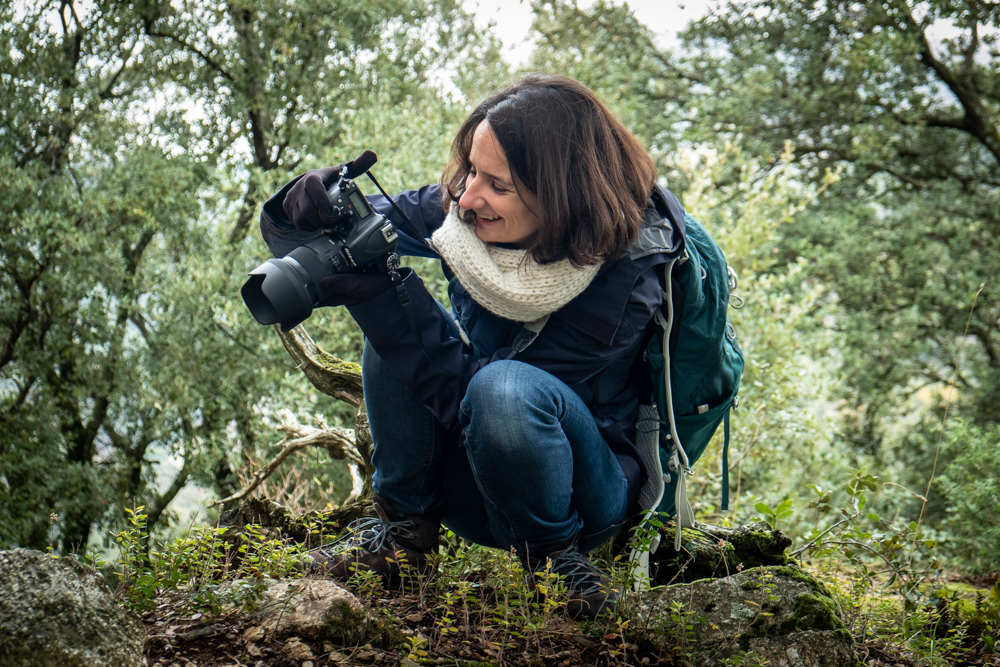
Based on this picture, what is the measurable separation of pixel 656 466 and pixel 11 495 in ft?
14.7

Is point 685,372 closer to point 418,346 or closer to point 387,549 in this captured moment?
point 418,346

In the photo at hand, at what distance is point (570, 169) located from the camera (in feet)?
6.13

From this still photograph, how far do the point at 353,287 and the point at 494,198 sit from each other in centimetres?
40

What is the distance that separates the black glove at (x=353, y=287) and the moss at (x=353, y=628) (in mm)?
630

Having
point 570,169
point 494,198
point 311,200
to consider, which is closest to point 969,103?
point 570,169

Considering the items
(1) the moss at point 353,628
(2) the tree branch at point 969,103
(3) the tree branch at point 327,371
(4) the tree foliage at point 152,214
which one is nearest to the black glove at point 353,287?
(1) the moss at point 353,628

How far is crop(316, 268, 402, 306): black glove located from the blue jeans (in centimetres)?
19

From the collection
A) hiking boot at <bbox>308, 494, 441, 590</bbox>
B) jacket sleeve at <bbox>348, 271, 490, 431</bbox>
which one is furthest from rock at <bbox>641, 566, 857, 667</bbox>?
jacket sleeve at <bbox>348, 271, 490, 431</bbox>

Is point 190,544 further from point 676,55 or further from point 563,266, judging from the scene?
point 676,55

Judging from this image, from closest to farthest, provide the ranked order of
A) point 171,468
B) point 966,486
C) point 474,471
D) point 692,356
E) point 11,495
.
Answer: point 474,471
point 692,356
point 966,486
point 11,495
point 171,468

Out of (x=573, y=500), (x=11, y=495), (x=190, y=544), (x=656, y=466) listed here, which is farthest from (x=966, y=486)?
(x=11, y=495)

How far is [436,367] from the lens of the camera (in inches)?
72.6

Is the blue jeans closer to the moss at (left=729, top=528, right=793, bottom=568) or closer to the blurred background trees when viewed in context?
the moss at (left=729, top=528, right=793, bottom=568)

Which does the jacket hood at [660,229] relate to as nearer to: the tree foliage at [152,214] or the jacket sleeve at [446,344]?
the jacket sleeve at [446,344]
